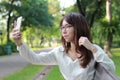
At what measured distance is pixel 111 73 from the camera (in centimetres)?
259

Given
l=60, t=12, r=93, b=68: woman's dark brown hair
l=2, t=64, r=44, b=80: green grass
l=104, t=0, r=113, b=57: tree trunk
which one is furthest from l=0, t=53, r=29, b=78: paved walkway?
l=60, t=12, r=93, b=68: woman's dark brown hair

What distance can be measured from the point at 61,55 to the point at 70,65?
13 cm

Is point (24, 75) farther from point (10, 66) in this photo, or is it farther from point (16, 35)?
point (16, 35)

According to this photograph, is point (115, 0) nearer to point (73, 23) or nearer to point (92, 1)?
point (92, 1)

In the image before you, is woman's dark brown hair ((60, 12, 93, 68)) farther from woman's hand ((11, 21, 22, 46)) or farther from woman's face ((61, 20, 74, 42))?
woman's hand ((11, 21, 22, 46))

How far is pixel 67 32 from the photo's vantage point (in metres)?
2.77

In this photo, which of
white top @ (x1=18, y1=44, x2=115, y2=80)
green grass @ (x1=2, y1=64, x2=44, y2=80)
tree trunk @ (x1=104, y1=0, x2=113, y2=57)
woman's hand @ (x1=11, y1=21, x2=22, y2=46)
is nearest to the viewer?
woman's hand @ (x1=11, y1=21, x2=22, y2=46)

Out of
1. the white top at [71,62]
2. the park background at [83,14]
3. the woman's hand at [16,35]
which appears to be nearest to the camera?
the woman's hand at [16,35]

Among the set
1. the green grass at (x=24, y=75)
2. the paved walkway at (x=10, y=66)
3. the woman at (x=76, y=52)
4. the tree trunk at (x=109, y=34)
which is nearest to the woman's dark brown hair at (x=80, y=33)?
the woman at (x=76, y=52)

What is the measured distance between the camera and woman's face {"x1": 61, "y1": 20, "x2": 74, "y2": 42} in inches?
109

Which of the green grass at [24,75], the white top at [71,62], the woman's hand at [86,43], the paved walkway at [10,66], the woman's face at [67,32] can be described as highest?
the woman's face at [67,32]

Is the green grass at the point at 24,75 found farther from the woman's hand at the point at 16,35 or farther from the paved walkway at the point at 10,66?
the woman's hand at the point at 16,35

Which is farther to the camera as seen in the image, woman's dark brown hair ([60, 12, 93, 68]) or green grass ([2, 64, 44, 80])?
green grass ([2, 64, 44, 80])

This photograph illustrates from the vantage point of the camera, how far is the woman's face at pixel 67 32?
277 centimetres
